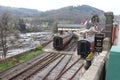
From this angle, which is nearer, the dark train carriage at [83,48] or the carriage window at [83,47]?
the dark train carriage at [83,48]

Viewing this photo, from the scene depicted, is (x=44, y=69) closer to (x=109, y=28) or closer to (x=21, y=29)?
(x=109, y=28)

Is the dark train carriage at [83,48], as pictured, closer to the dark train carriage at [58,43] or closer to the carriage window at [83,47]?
the carriage window at [83,47]

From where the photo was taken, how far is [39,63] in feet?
68.5

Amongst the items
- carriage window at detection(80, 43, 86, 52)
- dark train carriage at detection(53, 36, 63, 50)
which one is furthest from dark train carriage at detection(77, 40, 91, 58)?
dark train carriage at detection(53, 36, 63, 50)

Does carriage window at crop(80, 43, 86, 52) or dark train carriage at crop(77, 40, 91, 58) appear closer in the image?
dark train carriage at crop(77, 40, 91, 58)

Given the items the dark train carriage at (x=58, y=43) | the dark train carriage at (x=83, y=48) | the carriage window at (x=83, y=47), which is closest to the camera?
the dark train carriage at (x=83, y=48)

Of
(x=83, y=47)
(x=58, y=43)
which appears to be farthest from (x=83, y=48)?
(x=58, y=43)

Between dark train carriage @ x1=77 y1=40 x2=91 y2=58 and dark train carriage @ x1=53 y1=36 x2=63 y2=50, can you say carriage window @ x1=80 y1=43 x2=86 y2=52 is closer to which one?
dark train carriage @ x1=77 y1=40 x2=91 y2=58

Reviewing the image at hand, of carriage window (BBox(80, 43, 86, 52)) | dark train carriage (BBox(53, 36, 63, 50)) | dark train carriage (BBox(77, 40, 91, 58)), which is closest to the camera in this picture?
dark train carriage (BBox(77, 40, 91, 58))

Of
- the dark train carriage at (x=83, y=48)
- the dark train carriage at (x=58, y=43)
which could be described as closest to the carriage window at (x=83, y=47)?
the dark train carriage at (x=83, y=48)

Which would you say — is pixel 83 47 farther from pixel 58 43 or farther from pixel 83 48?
pixel 58 43

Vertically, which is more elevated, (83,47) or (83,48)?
(83,47)

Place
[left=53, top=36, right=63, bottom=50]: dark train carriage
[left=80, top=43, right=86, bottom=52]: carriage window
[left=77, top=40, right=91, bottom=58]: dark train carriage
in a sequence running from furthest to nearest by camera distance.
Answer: [left=53, top=36, right=63, bottom=50]: dark train carriage
[left=80, top=43, right=86, bottom=52]: carriage window
[left=77, top=40, right=91, bottom=58]: dark train carriage

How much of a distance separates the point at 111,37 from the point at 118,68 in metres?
8.21
